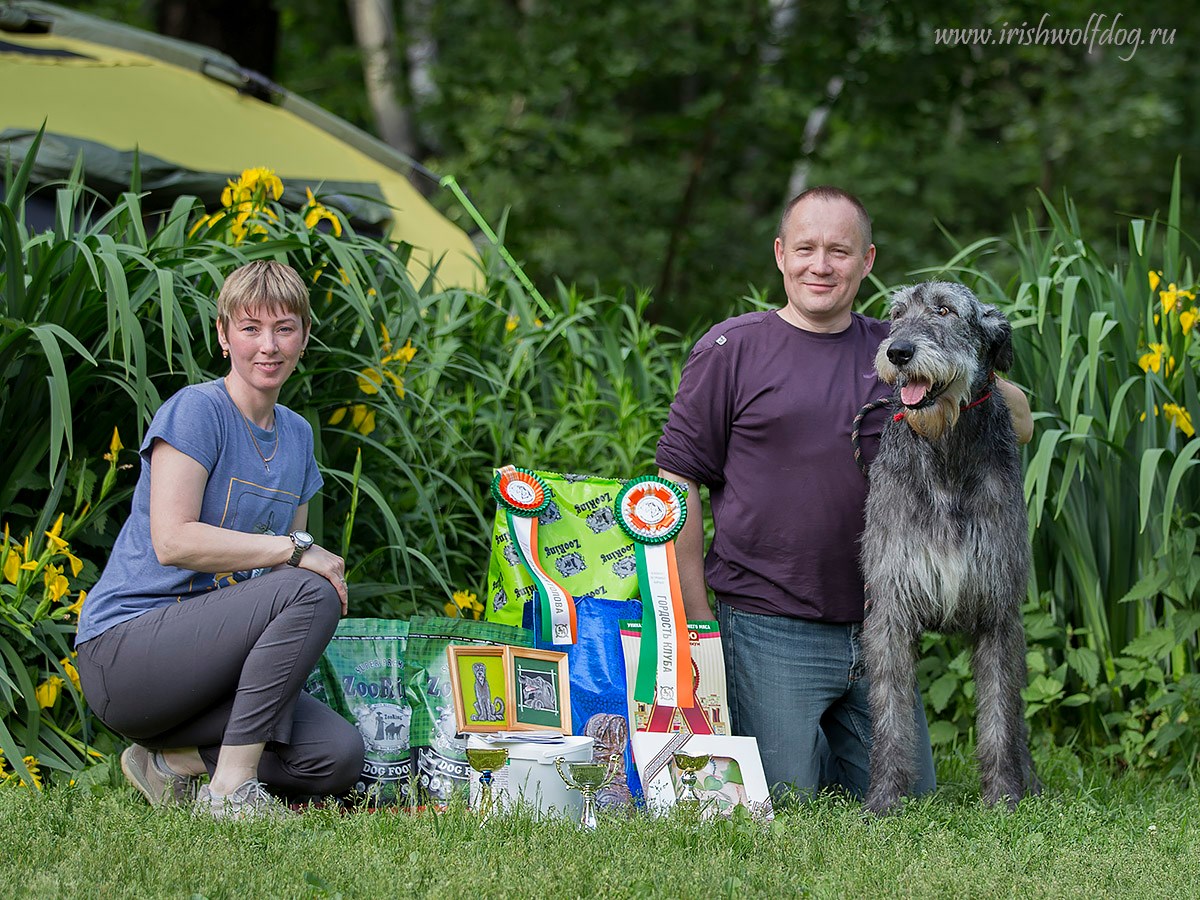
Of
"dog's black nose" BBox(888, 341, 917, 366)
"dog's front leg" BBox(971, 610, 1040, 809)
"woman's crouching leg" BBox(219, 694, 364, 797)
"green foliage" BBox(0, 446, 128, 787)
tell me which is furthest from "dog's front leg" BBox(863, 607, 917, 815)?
"green foliage" BBox(0, 446, 128, 787)

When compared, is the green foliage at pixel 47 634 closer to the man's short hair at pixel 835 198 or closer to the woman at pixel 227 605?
the woman at pixel 227 605

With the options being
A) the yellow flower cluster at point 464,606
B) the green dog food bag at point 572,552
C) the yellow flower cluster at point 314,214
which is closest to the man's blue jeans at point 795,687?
the green dog food bag at point 572,552

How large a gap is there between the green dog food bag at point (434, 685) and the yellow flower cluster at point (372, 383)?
0.99 m

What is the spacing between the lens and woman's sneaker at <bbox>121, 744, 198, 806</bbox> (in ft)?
10.8

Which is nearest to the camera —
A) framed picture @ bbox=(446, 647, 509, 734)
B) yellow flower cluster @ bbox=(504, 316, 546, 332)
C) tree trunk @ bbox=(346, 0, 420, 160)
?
framed picture @ bbox=(446, 647, 509, 734)

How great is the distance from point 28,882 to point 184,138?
5280 millimetres

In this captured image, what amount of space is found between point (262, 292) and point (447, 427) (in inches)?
51.4

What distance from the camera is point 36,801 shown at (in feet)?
10.3

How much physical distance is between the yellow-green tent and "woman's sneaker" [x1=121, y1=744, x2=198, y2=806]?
10.0 feet

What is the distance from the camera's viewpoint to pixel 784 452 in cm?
361

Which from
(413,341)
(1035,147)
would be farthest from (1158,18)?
Result: (413,341)

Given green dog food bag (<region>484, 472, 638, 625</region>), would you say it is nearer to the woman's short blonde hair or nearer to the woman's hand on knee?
the woman's hand on knee

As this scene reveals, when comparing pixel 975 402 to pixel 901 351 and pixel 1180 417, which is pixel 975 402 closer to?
pixel 901 351

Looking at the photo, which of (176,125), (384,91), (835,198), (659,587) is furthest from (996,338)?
(384,91)
